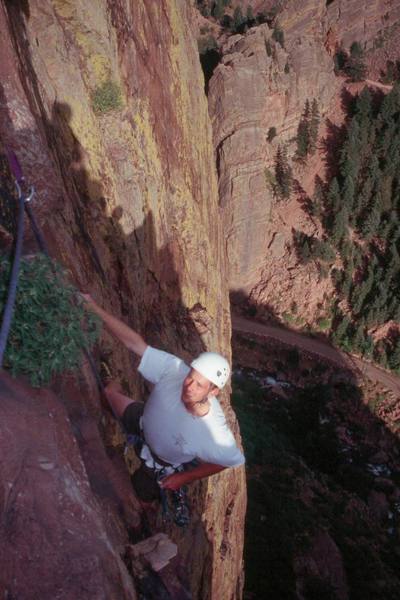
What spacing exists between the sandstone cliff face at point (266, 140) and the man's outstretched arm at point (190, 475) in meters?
23.3

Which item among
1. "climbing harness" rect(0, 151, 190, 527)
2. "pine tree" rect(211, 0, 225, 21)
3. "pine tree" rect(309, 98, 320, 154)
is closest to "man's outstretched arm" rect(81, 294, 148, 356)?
"climbing harness" rect(0, 151, 190, 527)

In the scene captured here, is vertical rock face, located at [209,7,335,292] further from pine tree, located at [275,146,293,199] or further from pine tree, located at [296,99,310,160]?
pine tree, located at [275,146,293,199]

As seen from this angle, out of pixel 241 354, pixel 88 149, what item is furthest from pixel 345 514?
pixel 88 149

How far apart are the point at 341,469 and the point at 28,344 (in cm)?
2113

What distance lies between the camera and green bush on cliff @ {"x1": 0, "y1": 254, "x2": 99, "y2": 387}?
9.24 feet

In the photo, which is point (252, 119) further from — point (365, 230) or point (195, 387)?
point (195, 387)

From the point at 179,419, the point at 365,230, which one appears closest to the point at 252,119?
the point at 365,230

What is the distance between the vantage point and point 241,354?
25031mm

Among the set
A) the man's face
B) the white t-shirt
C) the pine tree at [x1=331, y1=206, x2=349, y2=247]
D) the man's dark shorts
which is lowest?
the man's dark shorts

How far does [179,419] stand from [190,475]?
660 mm

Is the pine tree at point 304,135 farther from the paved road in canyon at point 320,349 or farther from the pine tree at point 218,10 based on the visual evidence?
the pine tree at point 218,10

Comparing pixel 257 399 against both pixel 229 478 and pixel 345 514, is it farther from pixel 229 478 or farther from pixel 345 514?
pixel 229 478

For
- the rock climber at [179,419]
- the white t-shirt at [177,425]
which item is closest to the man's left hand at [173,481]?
the rock climber at [179,419]

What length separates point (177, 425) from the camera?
3.80m
